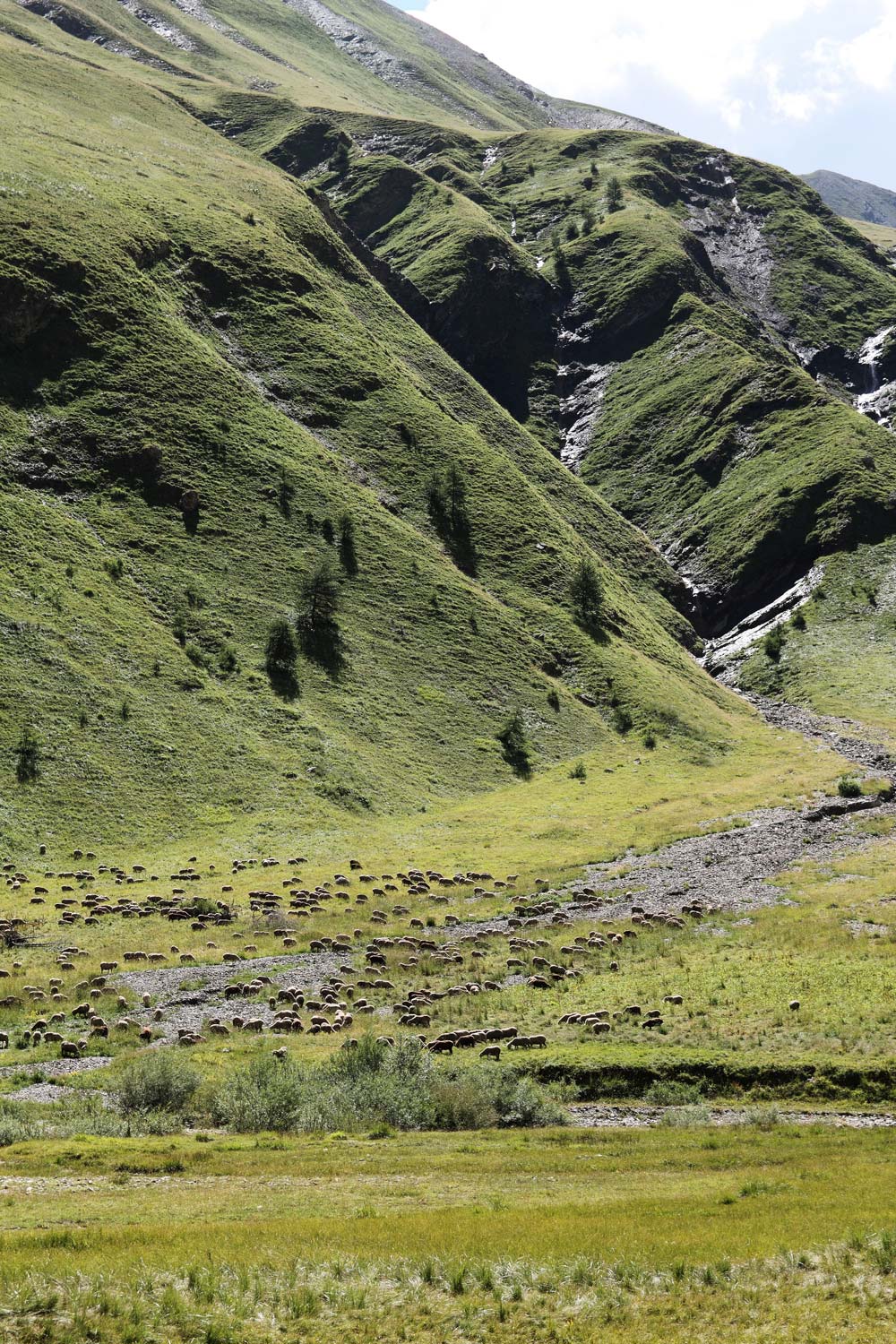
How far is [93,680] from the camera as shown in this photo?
80188mm

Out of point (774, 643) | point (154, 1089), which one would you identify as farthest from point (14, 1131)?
point (774, 643)

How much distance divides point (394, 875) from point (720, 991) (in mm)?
29043

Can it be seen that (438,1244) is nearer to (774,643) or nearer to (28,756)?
(28,756)

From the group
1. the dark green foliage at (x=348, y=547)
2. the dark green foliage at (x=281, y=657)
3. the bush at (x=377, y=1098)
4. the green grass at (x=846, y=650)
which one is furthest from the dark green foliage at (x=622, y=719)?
the bush at (x=377, y=1098)

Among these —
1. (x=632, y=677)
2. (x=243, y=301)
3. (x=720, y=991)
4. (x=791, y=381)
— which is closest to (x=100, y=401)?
(x=243, y=301)

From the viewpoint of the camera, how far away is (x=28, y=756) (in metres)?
Answer: 70.2

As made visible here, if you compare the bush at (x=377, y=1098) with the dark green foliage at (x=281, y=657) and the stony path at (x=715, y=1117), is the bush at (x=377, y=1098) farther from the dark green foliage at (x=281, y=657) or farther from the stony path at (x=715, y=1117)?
the dark green foliage at (x=281, y=657)

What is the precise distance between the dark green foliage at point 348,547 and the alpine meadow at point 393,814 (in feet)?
5.72

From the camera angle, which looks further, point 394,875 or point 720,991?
point 394,875

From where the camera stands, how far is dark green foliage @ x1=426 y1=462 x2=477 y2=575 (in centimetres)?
12731

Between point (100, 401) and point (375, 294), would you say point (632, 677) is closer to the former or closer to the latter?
point (100, 401)

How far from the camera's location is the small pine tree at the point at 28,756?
2717 inches

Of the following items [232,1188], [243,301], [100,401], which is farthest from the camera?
[243,301]

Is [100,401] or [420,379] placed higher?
[420,379]
